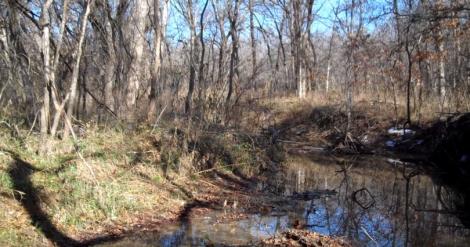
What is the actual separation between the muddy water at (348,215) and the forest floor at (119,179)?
61cm

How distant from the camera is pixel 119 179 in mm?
8773

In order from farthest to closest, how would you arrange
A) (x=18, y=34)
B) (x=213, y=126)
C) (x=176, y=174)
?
(x=213, y=126) < (x=176, y=174) < (x=18, y=34)

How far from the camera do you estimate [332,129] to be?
81.1ft

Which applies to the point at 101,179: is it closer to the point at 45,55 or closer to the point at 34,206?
the point at 34,206

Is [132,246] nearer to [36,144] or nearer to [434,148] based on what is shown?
[36,144]

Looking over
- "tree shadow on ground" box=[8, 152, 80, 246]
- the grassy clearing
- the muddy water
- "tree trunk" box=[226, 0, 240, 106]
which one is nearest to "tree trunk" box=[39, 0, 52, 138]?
the grassy clearing

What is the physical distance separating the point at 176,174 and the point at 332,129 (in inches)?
598

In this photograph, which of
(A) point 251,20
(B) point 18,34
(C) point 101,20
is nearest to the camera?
(B) point 18,34

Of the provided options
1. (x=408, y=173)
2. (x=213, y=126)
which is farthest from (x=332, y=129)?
(x=213, y=126)

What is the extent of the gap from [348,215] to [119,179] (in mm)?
4392

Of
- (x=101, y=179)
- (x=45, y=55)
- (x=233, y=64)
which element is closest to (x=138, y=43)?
(x=233, y=64)

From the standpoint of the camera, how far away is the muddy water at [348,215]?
25.2 ft

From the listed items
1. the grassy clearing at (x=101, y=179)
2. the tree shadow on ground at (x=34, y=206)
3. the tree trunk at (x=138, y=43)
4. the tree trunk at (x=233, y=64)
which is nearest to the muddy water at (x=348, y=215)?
the tree shadow on ground at (x=34, y=206)

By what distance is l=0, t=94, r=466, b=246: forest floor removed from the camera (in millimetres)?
6930
